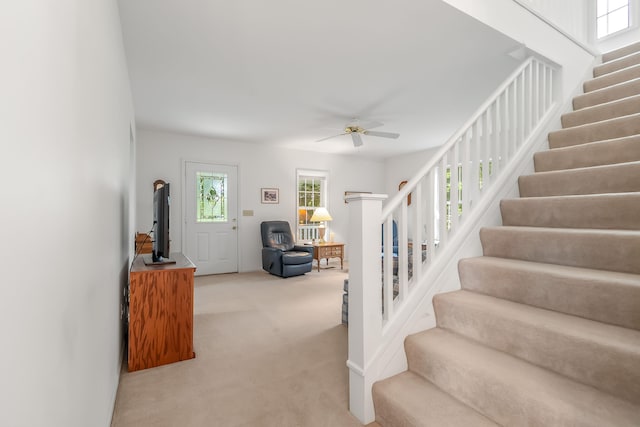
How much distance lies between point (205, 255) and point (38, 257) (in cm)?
521

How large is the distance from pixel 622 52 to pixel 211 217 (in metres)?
5.98

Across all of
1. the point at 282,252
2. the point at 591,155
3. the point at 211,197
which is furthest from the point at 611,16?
the point at 211,197

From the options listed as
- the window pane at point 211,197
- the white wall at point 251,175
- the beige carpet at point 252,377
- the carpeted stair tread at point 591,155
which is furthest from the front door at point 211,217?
the carpeted stair tread at point 591,155

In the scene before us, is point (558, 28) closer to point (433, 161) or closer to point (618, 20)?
point (618, 20)

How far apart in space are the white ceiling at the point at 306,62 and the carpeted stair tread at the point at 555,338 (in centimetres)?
204

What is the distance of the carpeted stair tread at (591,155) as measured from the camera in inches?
79.5

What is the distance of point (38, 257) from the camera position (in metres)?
0.66

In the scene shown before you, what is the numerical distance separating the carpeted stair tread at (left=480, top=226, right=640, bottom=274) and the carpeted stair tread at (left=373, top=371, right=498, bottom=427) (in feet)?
3.20

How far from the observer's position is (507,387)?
126cm

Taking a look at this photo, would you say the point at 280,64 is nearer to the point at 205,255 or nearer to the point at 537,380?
the point at 537,380

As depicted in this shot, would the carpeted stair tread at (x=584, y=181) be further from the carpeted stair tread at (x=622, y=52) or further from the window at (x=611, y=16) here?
the window at (x=611, y=16)

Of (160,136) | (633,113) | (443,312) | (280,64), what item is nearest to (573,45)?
(633,113)

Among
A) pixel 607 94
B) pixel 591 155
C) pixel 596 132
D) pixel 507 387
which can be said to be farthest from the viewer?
pixel 607 94

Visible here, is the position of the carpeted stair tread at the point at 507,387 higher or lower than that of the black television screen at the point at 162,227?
lower
